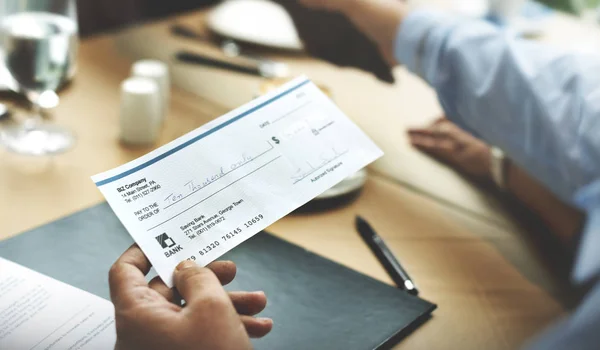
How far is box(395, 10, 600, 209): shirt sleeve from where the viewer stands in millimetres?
723

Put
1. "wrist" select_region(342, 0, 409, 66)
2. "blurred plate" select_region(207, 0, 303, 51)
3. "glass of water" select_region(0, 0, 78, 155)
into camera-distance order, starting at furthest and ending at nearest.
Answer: "blurred plate" select_region(207, 0, 303, 51) → "wrist" select_region(342, 0, 409, 66) → "glass of water" select_region(0, 0, 78, 155)

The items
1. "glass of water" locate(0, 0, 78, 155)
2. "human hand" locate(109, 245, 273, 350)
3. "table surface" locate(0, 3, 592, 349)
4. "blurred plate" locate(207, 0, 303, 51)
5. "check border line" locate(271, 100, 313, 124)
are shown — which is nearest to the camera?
"human hand" locate(109, 245, 273, 350)

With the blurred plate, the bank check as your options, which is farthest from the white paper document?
the blurred plate

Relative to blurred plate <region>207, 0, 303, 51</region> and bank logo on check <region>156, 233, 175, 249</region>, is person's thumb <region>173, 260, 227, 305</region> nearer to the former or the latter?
bank logo on check <region>156, 233, 175, 249</region>

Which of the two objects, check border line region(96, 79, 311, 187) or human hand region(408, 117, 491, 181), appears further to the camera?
human hand region(408, 117, 491, 181)

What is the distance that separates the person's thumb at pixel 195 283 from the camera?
0.43 meters

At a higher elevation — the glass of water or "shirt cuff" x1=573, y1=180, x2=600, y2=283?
"shirt cuff" x1=573, y1=180, x2=600, y2=283

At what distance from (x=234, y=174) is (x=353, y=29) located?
493mm

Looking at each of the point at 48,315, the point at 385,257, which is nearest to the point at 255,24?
the point at 385,257

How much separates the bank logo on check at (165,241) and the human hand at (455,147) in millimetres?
552

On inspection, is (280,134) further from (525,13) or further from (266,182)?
(525,13)

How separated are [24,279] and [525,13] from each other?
1269 millimetres

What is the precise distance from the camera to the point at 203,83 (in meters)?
1.04

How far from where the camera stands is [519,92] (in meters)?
0.78
